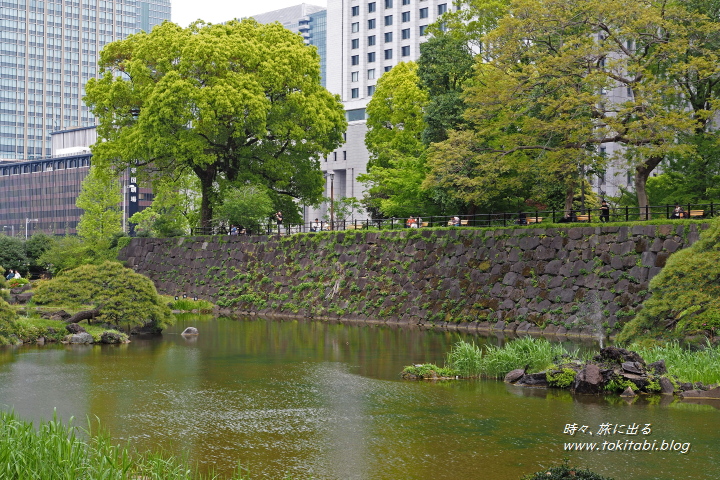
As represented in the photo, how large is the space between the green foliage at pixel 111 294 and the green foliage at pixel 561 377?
1794 centimetres

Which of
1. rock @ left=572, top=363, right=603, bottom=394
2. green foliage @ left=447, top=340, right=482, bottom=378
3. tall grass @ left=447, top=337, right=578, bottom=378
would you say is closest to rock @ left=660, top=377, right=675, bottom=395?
rock @ left=572, top=363, right=603, bottom=394

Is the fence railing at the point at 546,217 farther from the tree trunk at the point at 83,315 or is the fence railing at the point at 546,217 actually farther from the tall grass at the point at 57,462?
the tall grass at the point at 57,462

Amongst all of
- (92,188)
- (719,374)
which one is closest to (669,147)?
(719,374)

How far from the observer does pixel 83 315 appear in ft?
104

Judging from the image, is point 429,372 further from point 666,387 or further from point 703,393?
Answer: point 703,393

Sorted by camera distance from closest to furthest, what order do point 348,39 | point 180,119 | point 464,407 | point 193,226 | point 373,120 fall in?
1. point 464,407
2. point 180,119
3. point 193,226
4. point 373,120
5. point 348,39

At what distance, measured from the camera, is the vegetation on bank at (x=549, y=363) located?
1895cm

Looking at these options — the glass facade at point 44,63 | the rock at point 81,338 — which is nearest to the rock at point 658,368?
the rock at point 81,338

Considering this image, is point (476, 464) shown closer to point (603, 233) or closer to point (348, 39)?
point (603, 233)

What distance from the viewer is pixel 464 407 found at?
17328 mm

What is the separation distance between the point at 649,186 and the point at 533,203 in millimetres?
6632

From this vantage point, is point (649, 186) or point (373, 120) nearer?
point (649, 186)

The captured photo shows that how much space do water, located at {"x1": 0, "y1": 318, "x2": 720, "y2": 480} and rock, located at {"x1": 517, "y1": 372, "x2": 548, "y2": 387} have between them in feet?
1.66

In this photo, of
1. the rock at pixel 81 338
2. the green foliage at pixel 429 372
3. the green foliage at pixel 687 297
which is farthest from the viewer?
the rock at pixel 81 338
